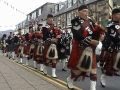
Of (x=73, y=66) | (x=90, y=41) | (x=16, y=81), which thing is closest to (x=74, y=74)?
(x=73, y=66)

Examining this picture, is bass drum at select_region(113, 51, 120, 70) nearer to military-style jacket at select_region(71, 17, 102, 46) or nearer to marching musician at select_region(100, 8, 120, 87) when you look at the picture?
marching musician at select_region(100, 8, 120, 87)

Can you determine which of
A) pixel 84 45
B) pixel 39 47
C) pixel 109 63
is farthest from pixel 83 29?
pixel 39 47

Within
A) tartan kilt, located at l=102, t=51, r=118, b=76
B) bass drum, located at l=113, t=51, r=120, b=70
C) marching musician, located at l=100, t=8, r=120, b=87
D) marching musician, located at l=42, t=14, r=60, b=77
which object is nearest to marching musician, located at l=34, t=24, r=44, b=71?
marching musician, located at l=42, t=14, r=60, b=77

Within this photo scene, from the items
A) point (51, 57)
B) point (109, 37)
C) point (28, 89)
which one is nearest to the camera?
point (28, 89)

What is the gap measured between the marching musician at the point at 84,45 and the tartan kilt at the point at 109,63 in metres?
1.01

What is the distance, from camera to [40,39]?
14516 mm

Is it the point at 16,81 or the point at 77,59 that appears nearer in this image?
the point at 77,59

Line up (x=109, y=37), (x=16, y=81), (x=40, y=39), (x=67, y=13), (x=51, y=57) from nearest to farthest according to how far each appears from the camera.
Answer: (x=109, y=37) → (x=16, y=81) → (x=51, y=57) → (x=40, y=39) → (x=67, y=13)

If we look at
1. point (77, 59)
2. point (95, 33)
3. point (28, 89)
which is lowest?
point (28, 89)

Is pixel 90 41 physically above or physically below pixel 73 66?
above

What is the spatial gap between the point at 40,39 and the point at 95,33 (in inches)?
253

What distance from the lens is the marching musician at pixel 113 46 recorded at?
9117 millimetres

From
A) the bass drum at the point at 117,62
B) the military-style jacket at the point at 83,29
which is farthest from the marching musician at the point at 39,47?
the military-style jacket at the point at 83,29

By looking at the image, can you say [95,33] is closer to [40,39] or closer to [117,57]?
[117,57]
